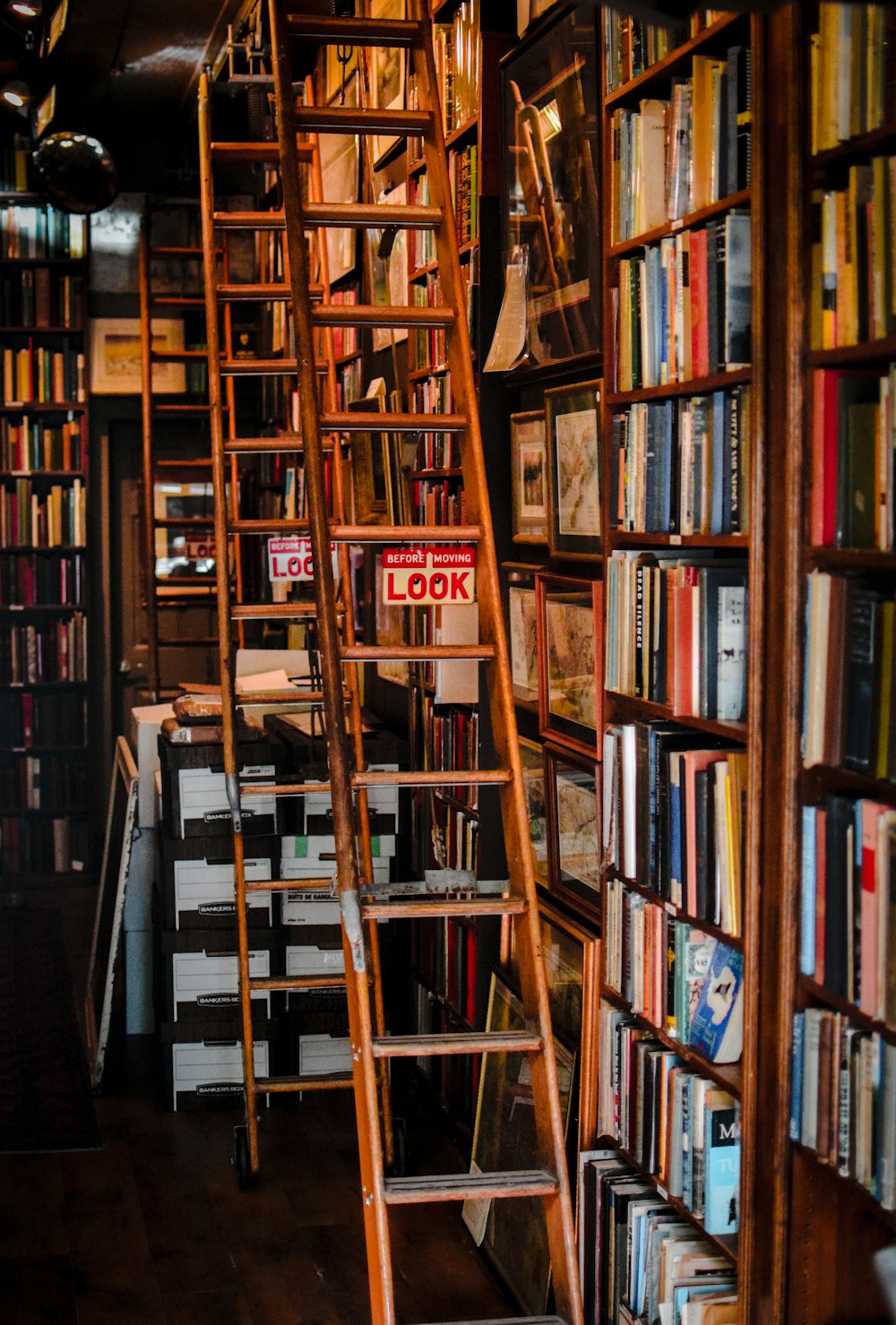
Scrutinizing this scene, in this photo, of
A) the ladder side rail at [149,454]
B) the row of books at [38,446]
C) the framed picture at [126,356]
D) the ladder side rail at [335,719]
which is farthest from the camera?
the framed picture at [126,356]

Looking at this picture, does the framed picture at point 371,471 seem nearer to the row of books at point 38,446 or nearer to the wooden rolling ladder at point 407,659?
the wooden rolling ladder at point 407,659

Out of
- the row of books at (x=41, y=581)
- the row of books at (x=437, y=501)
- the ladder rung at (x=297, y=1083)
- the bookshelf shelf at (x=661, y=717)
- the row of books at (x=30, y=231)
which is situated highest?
the row of books at (x=30, y=231)

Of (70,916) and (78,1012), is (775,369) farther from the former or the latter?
(70,916)

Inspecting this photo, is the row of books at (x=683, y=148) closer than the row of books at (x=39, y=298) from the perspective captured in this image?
Yes

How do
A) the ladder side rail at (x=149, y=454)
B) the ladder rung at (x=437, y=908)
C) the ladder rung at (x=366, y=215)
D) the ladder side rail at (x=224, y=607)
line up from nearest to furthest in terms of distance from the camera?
the ladder rung at (x=437, y=908)
the ladder rung at (x=366, y=215)
the ladder side rail at (x=224, y=607)
the ladder side rail at (x=149, y=454)

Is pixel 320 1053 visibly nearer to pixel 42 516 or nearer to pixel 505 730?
pixel 505 730

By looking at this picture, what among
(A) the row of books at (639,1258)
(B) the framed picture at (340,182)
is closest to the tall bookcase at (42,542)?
(B) the framed picture at (340,182)

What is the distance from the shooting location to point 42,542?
288 inches

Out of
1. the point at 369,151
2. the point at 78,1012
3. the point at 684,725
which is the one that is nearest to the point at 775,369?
the point at 684,725

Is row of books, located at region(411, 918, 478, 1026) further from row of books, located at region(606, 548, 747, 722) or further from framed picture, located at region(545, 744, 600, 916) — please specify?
row of books, located at region(606, 548, 747, 722)

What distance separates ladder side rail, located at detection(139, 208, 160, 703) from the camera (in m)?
6.96

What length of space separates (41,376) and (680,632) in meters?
5.54

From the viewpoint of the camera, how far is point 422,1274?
3318 mm

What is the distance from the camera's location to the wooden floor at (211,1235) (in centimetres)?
319
